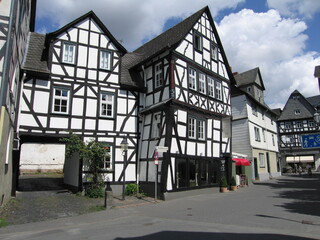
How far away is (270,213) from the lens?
10.9 m

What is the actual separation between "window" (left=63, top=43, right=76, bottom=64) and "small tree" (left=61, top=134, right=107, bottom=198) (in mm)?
4875

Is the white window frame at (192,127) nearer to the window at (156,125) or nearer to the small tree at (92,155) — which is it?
the window at (156,125)

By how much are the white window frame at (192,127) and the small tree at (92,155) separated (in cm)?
567

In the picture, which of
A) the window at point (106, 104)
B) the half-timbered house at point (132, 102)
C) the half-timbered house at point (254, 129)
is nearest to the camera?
the half-timbered house at point (132, 102)

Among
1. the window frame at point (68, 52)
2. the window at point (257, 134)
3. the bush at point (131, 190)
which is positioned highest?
the window frame at point (68, 52)

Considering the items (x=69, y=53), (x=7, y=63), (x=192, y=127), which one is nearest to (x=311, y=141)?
(x=192, y=127)

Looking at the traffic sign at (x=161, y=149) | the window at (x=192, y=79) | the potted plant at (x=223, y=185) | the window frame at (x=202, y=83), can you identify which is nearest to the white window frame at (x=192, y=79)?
the window at (x=192, y=79)

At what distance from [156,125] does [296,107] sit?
43495mm

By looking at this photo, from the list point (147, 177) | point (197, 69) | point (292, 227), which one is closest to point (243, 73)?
point (197, 69)

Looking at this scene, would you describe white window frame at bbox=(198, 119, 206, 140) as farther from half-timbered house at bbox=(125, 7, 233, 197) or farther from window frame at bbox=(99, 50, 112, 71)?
window frame at bbox=(99, 50, 112, 71)

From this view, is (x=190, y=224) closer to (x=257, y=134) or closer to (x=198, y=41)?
(x=198, y=41)

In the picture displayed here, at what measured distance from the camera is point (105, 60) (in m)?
17.6

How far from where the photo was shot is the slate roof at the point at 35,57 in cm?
1499

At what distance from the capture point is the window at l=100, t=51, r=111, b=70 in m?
17.5
